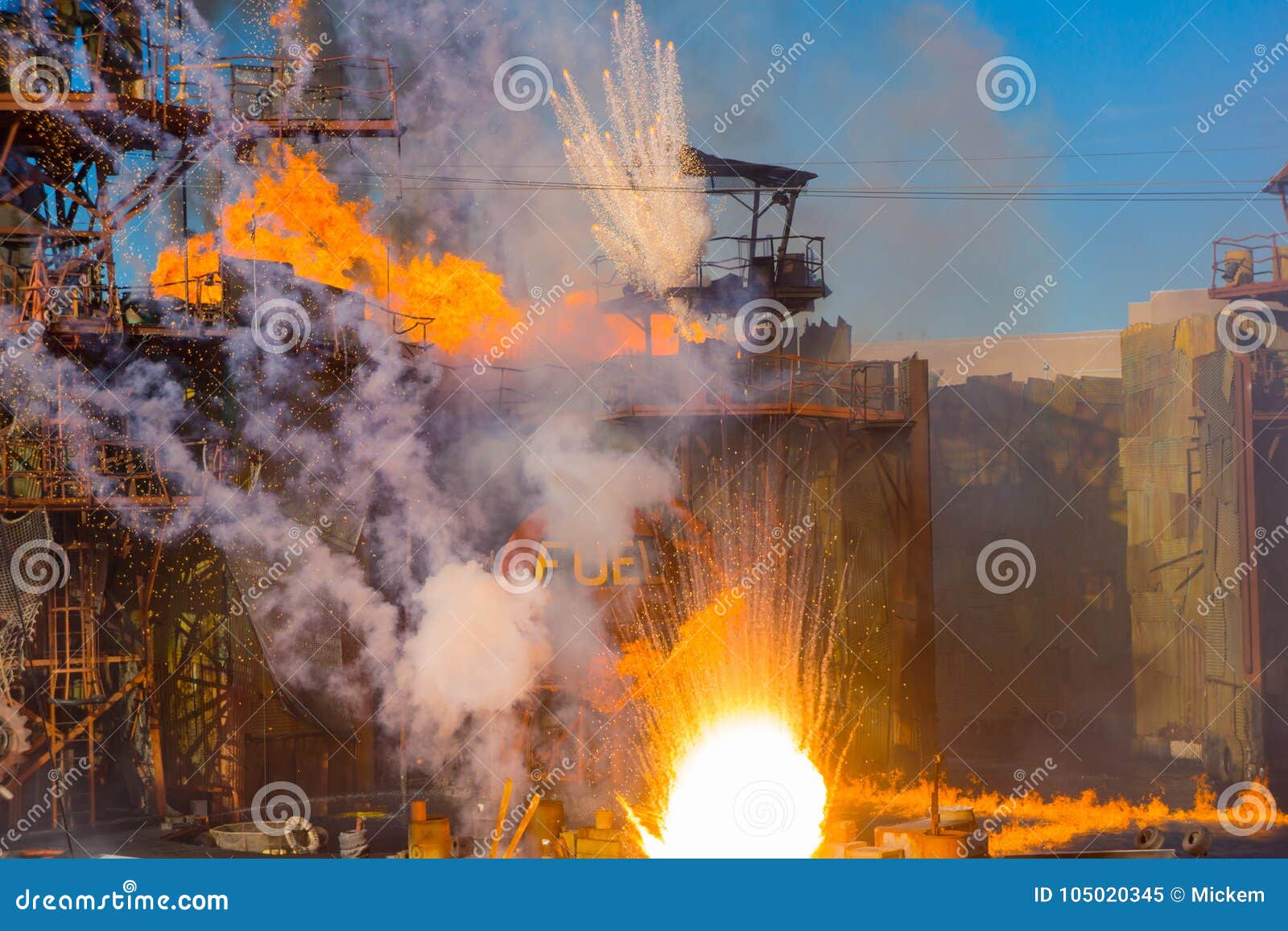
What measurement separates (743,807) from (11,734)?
37.1ft

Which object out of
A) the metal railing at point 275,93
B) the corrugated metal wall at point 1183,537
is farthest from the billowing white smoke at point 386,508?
the corrugated metal wall at point 1183,537

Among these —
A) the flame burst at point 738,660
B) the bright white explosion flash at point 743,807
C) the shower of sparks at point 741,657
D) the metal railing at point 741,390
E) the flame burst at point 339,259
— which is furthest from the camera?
the metal railing at point 741,390

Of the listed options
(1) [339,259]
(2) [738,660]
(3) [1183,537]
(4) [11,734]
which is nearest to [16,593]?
(4) [11,734]

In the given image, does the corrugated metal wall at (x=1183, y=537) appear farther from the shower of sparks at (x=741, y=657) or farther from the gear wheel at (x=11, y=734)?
the gear wheel at (x=11, y=734)

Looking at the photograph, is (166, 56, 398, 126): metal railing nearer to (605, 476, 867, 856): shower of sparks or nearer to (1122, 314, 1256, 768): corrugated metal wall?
(605, 476, 867, 856): shower of sparks

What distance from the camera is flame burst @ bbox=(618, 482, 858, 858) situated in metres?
22.5

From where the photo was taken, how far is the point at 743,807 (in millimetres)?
17797

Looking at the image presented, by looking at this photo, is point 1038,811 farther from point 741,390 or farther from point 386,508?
point 386,508

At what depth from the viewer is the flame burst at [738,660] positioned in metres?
22.5

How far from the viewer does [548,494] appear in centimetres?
2312

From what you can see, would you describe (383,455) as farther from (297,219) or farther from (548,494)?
(297,219)

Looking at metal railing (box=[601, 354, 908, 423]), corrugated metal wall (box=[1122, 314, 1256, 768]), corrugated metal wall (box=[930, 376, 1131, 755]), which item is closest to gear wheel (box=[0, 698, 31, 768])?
metal railing (box=[601, 354, 908, 423])

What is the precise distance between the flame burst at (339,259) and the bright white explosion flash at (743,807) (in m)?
9.26

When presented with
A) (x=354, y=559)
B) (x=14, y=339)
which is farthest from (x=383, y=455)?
(x=14, y=339)
